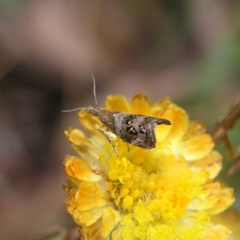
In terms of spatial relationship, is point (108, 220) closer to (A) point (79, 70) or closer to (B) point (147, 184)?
(B) point (147, 184)

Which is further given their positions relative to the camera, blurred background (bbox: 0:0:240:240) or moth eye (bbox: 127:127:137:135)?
blurred background (bbox: 0:0:240:240)

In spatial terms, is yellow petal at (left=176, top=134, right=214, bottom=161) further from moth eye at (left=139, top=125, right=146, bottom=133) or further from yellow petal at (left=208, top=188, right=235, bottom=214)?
moth eye at (left=139, top=125, right=146, bottom=133)

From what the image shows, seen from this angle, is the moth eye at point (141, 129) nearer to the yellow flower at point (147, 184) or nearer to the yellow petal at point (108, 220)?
the yellow flower at point (147, 184)

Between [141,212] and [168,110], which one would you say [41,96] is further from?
[141,212]

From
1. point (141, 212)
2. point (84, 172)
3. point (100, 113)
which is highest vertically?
point (100, 113)

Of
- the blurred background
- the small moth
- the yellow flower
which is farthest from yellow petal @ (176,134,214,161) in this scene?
the blurred background

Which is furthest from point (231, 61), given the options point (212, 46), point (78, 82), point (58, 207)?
point (58, 207)

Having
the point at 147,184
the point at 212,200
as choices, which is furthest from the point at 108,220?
the point at 212,200

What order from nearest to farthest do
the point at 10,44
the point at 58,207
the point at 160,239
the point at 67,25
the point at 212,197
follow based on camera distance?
the point at 160,239 < the point at 212,197 < the point at 58,207 < the point at 10,44 < the point at 67,25
